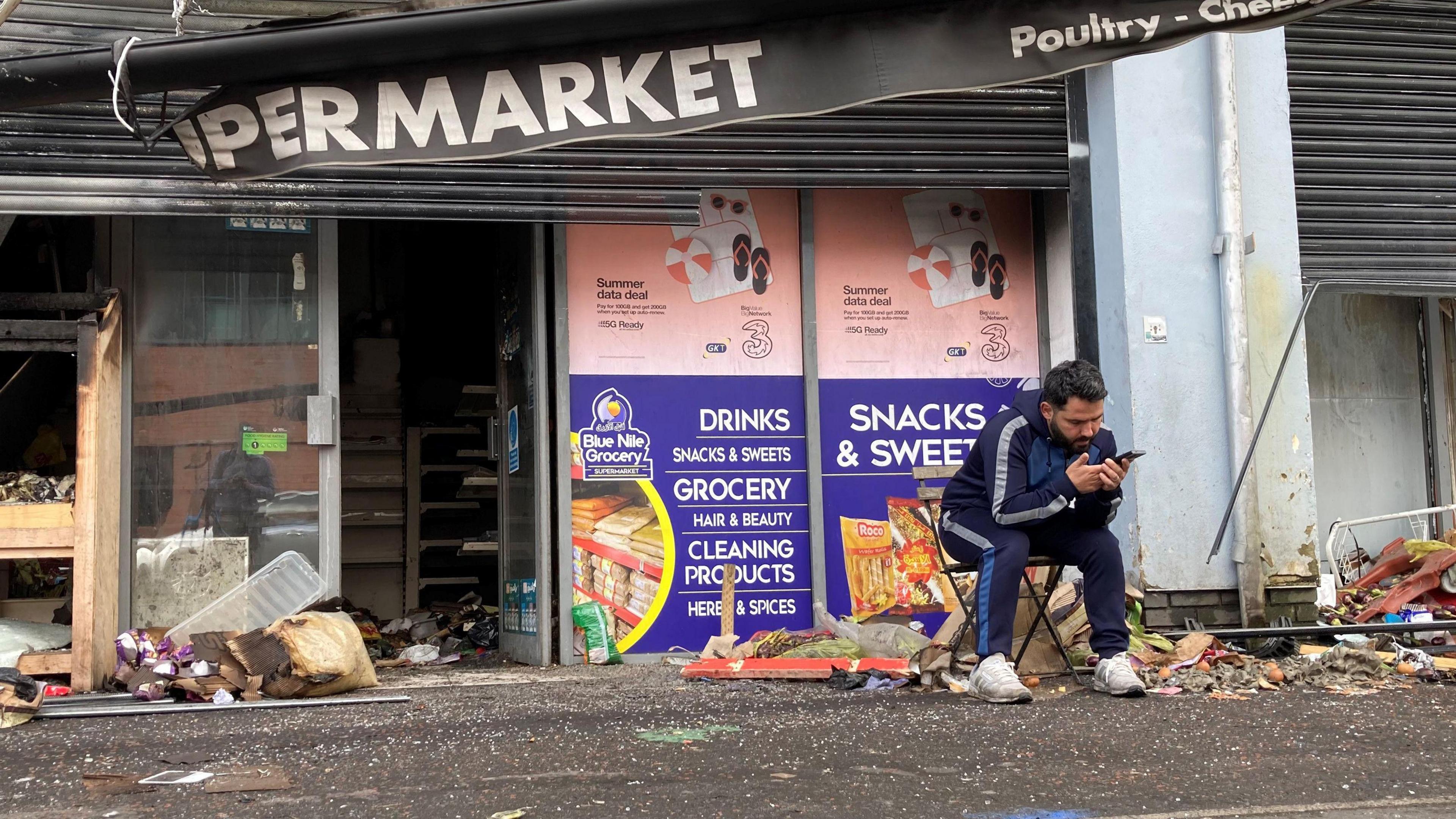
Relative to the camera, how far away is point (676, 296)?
23.8ft

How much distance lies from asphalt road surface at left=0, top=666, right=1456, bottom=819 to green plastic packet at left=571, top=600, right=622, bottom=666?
1.35 m

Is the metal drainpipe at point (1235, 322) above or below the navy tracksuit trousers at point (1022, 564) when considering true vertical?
above

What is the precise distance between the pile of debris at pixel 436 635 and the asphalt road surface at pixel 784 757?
2136 mm

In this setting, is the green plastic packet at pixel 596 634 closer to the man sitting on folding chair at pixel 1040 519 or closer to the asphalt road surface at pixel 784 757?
the asphalt road surface at pixel 784 757

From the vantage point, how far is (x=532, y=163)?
6.46 m

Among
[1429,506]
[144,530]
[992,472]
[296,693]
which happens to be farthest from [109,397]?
[1429,506]

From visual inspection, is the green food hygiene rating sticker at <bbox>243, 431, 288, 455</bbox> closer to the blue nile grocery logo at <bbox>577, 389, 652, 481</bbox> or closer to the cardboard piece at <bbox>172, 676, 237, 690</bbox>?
the cardboard piece at <bbox>172, 676, 237, 690</bbox>

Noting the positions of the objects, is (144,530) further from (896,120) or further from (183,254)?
(896,120)

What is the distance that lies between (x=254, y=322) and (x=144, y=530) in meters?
1.21

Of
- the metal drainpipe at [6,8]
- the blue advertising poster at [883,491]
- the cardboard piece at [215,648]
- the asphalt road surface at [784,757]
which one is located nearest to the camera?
the asphalt road surface at [784,757]

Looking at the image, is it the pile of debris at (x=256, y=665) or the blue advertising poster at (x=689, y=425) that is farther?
the blue advertising poster at (x=689, y=425)

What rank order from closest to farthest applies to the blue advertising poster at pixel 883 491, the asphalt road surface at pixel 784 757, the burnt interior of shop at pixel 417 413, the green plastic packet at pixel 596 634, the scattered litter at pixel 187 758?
the asphalt road surface at pixel 784 757 → the scattered litter at pixel 187 758 → the green plastic packet at pixel 596 634 → the blue advertising poster at pixel 883 491 → the burnt interior of shop at pixel 417 413

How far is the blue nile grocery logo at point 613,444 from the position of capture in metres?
7.00

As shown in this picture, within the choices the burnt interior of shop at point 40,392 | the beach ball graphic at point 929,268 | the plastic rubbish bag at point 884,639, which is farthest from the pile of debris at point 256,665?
the beach ball graphic at point 929,268
